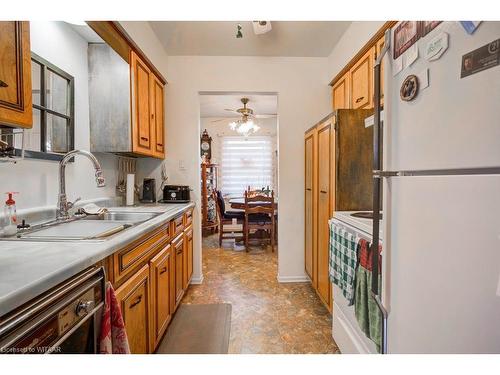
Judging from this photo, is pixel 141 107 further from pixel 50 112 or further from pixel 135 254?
pixel 135 254

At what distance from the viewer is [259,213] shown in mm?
4098

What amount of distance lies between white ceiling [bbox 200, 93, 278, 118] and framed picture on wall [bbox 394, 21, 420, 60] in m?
3.26

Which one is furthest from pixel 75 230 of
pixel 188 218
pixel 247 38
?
pixel 247 38

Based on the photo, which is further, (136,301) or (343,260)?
(343,260)

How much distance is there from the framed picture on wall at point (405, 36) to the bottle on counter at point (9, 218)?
167 centimetres

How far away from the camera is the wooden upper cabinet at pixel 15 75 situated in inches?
33.9

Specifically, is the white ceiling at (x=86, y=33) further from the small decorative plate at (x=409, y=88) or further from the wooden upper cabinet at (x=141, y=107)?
the small decorative plate at (x=409, y=88)

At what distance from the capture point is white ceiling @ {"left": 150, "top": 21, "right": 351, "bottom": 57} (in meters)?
2.26

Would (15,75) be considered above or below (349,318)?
above

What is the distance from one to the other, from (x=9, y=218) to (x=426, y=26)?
5.76ft

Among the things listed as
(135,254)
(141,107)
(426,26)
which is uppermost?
(141,107)

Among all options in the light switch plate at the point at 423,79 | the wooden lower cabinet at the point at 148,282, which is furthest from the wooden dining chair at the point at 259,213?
the light switch plate at the point at 423,79

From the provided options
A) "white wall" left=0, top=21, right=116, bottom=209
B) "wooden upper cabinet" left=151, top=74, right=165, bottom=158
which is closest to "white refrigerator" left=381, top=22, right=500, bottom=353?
"white wall" left=0, top=21, right=116, bottom=209

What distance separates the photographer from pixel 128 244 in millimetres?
1155
